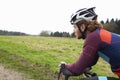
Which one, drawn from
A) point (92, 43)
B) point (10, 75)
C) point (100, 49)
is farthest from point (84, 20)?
point (10, 75)

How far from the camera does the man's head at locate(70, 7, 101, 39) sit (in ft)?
15.1

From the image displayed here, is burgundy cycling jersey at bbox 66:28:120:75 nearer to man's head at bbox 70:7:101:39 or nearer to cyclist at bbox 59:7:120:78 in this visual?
cyclist at bbox 59:7:120:78

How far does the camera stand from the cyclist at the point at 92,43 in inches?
172

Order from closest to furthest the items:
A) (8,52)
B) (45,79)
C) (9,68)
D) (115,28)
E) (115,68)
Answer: (115,68), (45,79), (9,68), (8,52), (115,28)

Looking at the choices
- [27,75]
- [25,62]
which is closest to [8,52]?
[25,62]

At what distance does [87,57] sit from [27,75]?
327 inches

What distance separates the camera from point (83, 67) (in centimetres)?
452

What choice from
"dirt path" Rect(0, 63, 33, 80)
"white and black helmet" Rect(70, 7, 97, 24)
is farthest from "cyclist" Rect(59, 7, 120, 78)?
"dirt path" Rect(0, 63, 33, 80)

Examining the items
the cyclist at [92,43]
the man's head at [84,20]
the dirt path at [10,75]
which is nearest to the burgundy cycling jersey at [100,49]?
the cyclist at [92,43]

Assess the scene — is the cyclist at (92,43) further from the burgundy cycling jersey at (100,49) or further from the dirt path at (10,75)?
the dirt path at (10,75)

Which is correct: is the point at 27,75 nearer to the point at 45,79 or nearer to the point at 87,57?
the point at 45,79

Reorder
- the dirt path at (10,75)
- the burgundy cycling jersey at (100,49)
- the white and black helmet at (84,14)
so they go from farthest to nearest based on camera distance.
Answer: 1. the dirt path at (10,75)
2. the white and black helmet at (84,14)
3. the burgundy cycling jersey at (100,49)

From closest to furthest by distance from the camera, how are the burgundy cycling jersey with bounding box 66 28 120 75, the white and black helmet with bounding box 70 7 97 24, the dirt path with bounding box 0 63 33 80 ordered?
the burgundy cycling jersey with bounding box 66 28 120 75, the white and black helmet with bounding box 70 7 97 24, the dirt path with bounding box 0 63 33 80

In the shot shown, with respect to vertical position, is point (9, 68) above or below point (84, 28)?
below
